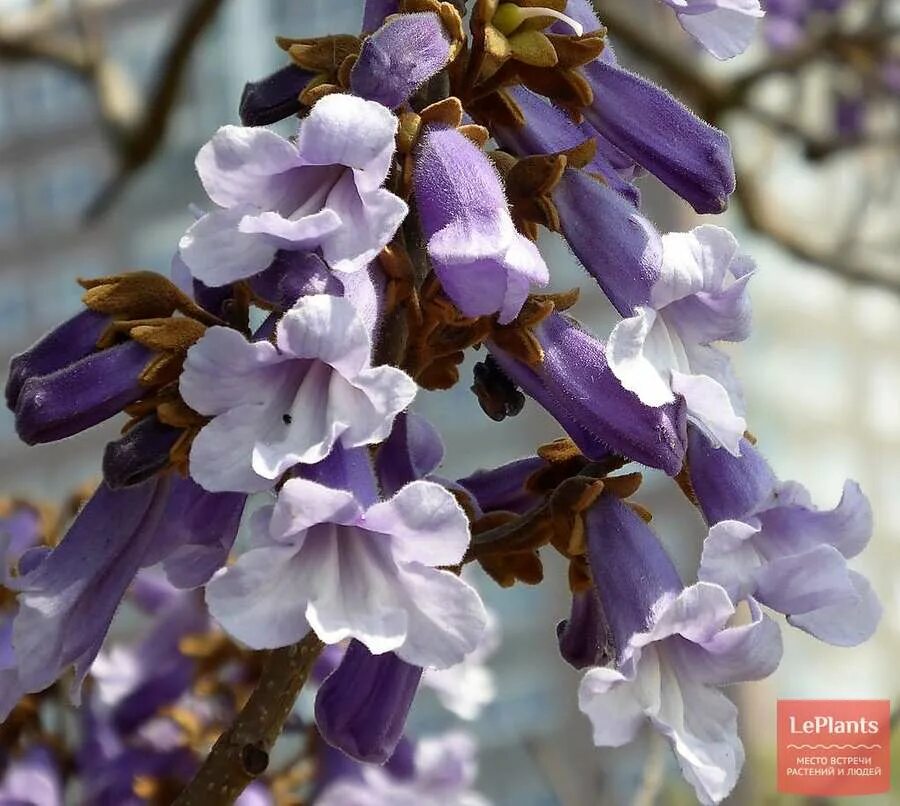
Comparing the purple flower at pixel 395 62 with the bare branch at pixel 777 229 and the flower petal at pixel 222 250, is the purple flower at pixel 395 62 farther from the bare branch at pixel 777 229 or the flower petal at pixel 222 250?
the bare branch at pixel 777 229

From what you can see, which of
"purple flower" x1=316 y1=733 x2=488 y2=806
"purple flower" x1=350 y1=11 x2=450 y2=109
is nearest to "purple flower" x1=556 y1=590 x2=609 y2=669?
"purple flower" x1=350 y1=11 x2=450 y2=109

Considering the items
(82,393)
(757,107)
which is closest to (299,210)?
(82,393)

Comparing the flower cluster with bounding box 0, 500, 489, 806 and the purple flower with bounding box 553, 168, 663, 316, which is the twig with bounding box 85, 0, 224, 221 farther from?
the purple flower with bounding box 553, 168, 663, 316

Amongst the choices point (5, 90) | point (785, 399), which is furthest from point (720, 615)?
point (5, 90)

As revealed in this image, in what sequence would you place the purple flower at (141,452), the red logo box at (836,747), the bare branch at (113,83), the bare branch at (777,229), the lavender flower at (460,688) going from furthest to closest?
the bare branch at (777,229) → the bare branch at (113,83) → the lavender flower at (460,688) → the red logo box at (836,747) → the purple flower at (141,452)

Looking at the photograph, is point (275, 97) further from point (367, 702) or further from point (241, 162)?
point (367, 702)

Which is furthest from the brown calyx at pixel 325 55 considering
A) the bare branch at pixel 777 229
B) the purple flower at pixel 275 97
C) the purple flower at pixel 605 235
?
the bare branch at pixel 777 229

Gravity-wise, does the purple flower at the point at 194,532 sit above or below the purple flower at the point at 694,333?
below
